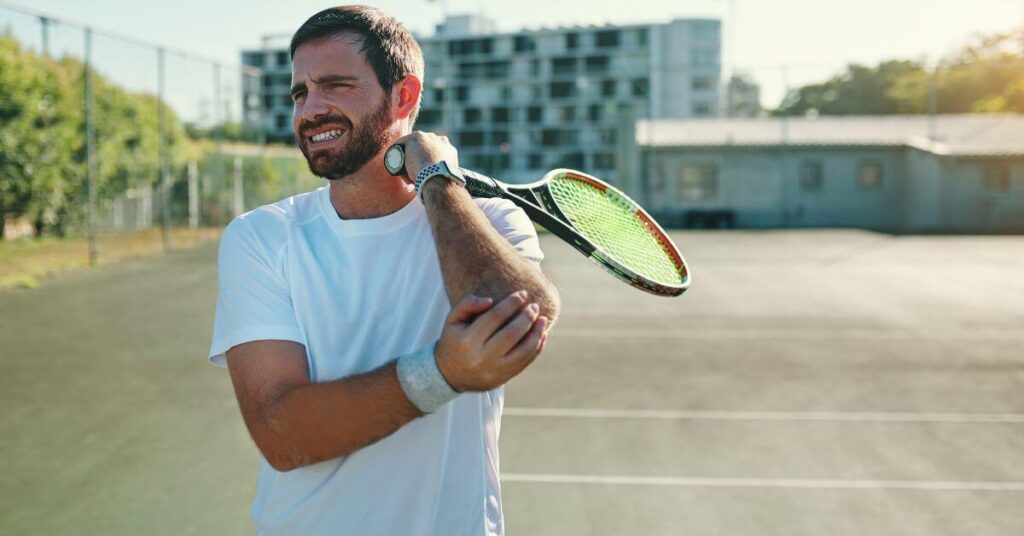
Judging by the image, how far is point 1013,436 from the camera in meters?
6.65

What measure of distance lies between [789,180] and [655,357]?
884 inches

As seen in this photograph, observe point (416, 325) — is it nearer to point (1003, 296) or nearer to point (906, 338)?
point (906, 338)

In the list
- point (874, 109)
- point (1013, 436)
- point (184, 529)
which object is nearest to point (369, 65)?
point (184, 529)

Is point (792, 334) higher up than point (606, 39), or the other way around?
point (606, 39)

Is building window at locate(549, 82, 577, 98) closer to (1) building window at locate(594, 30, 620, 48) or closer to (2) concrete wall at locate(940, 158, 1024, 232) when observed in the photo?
(1) building window at locate(594, 30, 620, 48)

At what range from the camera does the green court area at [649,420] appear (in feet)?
16.8

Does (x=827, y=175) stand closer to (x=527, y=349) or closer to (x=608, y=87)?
(x=527, y=349)

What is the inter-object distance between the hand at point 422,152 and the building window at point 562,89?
2935 inches

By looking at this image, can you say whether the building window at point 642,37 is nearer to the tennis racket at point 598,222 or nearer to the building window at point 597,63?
the building window at point 597,63

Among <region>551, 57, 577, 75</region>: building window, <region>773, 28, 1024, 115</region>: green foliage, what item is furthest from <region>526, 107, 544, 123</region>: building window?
<region>773, 28, 1024, 115</region>: green foliage

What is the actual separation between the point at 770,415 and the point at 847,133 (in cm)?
2806

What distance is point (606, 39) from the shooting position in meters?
78.4

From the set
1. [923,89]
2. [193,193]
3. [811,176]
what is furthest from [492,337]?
[923,89]

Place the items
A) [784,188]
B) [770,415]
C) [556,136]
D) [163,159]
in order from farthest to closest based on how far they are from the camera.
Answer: [556,136]
[784,188]
[163,159]
[770,415]
